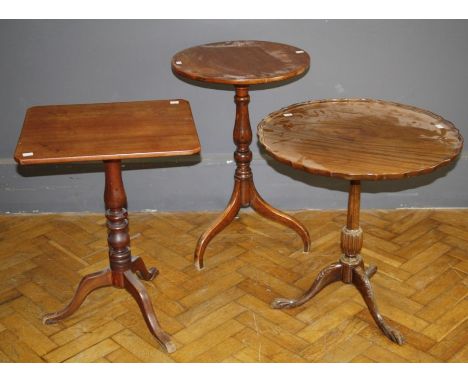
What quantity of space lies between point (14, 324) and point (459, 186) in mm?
2136

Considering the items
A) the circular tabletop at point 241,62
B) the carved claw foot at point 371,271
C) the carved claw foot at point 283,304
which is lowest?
the carved claw foot at point 283,304

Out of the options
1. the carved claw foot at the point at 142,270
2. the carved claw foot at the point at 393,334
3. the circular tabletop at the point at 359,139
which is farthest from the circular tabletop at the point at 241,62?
the carved claw foot at the point at 393,334

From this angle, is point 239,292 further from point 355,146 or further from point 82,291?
point 355,146

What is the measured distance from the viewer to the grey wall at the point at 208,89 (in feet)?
10.8

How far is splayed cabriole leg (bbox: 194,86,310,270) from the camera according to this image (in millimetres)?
3123

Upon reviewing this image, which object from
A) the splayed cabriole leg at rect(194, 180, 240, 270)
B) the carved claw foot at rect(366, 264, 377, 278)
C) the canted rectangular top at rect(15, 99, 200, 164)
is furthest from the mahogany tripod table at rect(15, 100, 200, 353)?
the carved claw foot at rect(366, 264, 377, 278)

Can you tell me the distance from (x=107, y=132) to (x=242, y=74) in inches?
22.8

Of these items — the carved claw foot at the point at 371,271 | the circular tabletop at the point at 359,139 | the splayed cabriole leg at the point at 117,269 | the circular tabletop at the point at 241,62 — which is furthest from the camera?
the carved claw foot at the point at 371,271

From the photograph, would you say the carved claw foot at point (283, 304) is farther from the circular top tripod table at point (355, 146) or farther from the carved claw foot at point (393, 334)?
the carved claw foot at point (393, 334)

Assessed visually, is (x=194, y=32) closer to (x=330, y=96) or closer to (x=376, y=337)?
(x=330, y=96)

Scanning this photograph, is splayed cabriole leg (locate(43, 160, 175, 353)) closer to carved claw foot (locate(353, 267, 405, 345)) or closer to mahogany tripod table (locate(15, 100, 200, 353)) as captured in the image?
mahogany tripod table (locate(15, 100, 200, 353))

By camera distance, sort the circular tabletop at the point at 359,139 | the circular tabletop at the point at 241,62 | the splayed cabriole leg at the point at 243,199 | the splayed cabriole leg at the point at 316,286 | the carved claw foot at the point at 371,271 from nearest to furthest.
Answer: the circular tabletop at the point at 359,139 < the circular tabletop at the point at 241,62 < the splayed cabriole leg at the point at 316,286 < the carved claw foot at the point at 371,271 < the splayed cabriole leg at the point at 243,199

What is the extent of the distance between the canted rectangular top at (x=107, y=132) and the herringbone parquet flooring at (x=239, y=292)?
76 centimetres

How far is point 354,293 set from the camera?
2.96 meters
